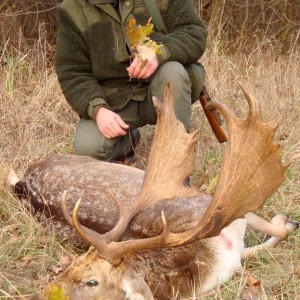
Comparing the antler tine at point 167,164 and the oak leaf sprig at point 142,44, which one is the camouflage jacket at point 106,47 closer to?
the oak leaf sprig at point 142,44

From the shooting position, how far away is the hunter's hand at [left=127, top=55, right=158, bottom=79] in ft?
16.9

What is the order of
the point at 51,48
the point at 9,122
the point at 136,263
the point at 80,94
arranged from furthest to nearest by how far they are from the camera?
the point at 51,48, the point at 9,122, the point at 80,94, the point at 136,263

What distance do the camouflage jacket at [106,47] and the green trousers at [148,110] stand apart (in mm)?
98

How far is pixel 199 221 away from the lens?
370 centimetres

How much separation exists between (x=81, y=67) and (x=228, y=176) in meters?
2.56

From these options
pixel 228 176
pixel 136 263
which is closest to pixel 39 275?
pixel 136 263

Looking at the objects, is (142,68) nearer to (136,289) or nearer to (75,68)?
(75,68)

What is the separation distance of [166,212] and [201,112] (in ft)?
8.94

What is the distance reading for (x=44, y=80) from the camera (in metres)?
8.02

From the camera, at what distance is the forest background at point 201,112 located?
4512mm

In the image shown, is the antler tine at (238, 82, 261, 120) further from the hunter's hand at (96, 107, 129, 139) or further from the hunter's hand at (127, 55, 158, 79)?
the hunter's hand at (96, 107, 129, 139)

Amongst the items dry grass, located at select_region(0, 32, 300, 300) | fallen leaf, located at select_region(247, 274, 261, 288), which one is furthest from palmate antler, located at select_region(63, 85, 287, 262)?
fallen leaf, located at select_region(247, 274, 261, 288)

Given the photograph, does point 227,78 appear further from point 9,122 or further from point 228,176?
point 228,176

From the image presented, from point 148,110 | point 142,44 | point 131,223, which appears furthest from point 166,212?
point 148,110
